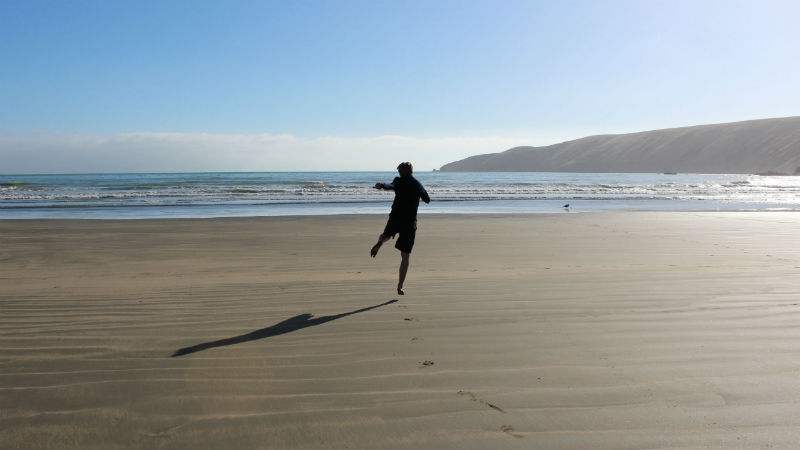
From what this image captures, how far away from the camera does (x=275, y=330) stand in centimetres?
439

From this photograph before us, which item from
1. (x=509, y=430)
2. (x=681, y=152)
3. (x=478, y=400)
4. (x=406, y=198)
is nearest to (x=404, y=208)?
(x=406, y=198)

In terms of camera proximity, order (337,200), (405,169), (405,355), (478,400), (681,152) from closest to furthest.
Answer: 1. (478,400)
2. (405,355)
3. (405,169)
4. (337,200)
5. (681,152)

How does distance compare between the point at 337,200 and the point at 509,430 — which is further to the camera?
the point at 337,200

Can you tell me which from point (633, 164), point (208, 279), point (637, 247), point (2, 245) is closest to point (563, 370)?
point (208, 279)

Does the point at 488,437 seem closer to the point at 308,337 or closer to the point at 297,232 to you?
the point at 308,337

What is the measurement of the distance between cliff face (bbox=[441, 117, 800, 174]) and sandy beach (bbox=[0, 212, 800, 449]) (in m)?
91.2

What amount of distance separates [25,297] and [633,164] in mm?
121306

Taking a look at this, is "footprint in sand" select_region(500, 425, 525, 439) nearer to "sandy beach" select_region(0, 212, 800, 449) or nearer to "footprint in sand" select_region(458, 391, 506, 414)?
"sandy beach" select_region(0, 212, 800, 449)

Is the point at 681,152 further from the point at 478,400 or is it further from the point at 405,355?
the point at 478,400

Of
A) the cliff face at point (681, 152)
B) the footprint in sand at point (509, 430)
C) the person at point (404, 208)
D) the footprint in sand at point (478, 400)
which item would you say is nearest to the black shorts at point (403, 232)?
the person at point (404, 208)

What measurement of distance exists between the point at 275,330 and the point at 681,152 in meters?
123

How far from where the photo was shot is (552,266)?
26.1 ft

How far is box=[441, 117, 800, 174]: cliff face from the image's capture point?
307 feet

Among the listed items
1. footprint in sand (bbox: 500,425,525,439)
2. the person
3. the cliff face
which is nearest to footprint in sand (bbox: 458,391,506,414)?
footprint in sand (bbox: 500,425,525,439)
